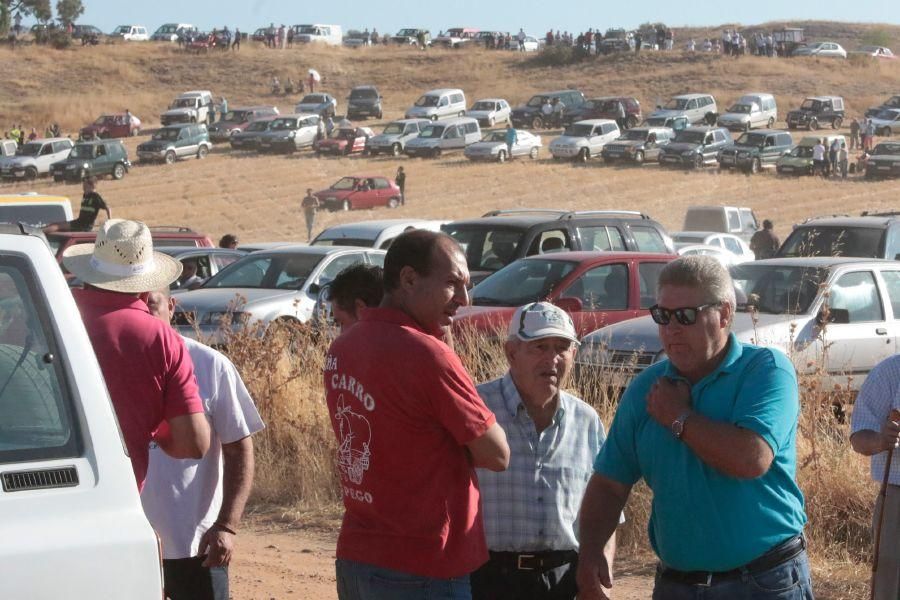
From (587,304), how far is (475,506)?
8.39m

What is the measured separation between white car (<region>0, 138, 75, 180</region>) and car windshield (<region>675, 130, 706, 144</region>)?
21.1 m

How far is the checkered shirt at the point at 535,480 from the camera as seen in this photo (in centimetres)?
418

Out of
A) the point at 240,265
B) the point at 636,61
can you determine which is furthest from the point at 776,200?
the point at 636,61

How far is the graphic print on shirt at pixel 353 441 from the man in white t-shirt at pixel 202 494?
76 cm

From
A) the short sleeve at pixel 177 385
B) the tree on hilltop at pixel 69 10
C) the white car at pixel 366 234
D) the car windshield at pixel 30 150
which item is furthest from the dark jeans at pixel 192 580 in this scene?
the tree on hilltop at pixel 69 10

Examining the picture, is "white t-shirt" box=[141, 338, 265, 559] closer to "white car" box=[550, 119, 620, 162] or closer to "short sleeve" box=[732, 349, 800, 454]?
"short sleeve" box=[732, 349, 800, 454]

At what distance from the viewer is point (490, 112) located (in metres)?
58.5

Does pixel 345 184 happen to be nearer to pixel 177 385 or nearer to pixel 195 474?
pixel 195 474

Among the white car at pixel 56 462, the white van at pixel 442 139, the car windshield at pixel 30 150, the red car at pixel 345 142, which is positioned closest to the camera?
the white car at pixel 56 462

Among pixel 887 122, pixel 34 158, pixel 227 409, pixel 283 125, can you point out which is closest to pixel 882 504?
pixel 227 409

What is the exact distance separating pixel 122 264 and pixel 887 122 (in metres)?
54.6

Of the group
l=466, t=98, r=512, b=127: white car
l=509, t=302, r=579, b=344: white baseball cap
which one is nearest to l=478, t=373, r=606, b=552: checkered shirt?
l=509, t=302, r=579, b=344: white baseball cap

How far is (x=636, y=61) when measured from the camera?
75.6m

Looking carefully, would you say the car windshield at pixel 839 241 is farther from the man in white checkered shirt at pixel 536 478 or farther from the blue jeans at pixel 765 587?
the blue jeans at pixel 765 587
